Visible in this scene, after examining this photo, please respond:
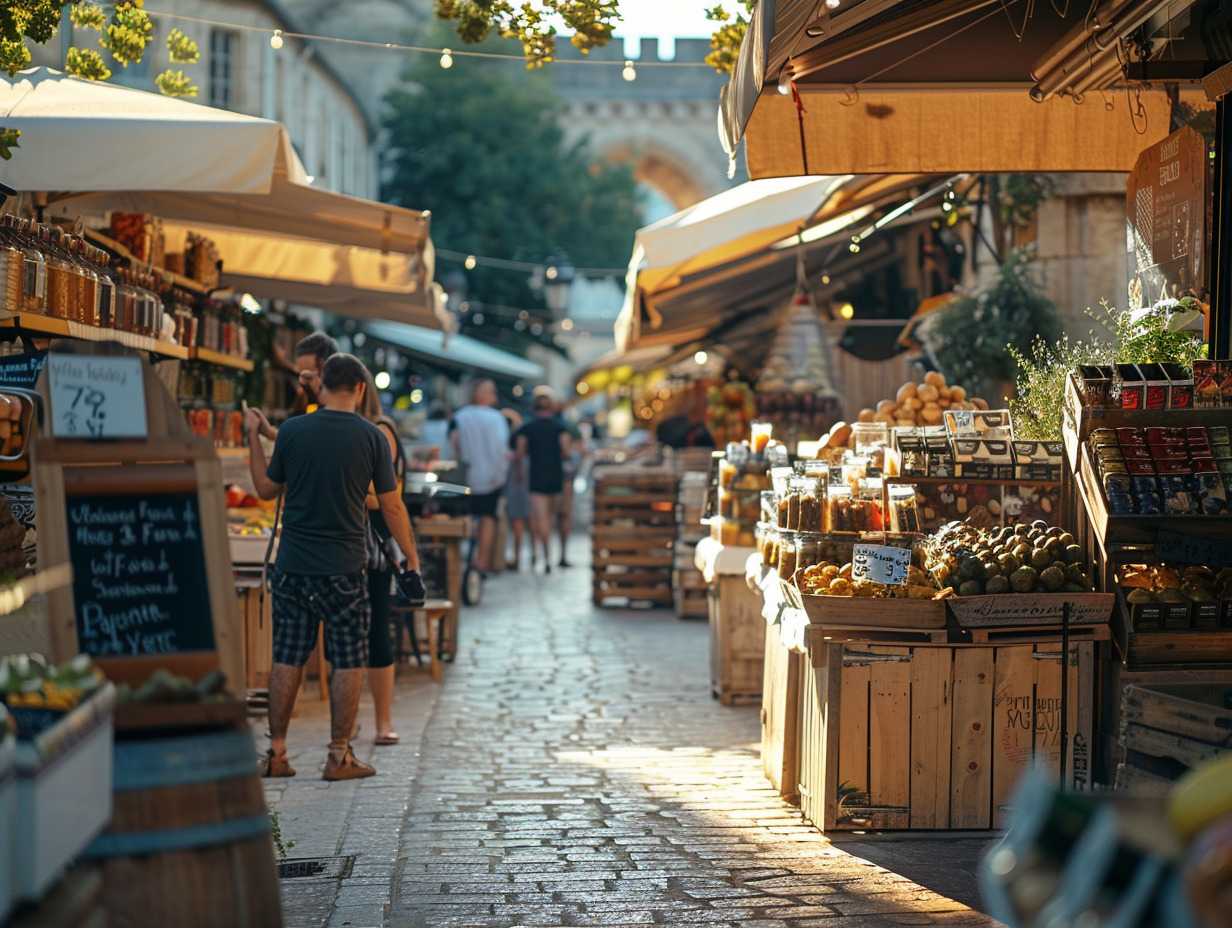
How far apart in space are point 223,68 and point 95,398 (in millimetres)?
19689

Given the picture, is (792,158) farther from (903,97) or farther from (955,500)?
(955,500)

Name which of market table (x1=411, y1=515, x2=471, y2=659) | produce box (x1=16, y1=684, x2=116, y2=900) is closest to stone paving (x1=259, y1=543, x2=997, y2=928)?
market table (x1=411, y1=515, x2=471, y2=659)

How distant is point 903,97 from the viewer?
6816 mm

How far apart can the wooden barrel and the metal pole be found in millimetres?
4404

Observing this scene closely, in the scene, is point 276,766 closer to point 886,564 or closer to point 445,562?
point 886,564

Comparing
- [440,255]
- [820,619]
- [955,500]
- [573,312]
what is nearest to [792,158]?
[955,500]

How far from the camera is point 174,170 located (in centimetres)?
619

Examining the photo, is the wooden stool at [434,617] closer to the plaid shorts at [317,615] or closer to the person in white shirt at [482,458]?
the plaid shorts at [317,615]

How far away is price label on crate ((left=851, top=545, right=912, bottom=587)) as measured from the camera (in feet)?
17.6

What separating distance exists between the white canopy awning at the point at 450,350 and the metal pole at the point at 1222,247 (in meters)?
16.5

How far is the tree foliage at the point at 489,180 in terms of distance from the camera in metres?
31.3

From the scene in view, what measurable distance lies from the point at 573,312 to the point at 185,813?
2212 inches

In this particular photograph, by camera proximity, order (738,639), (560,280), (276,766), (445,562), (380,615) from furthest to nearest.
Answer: (560,280), (445,562), (738,639), (380,615), (276,766)

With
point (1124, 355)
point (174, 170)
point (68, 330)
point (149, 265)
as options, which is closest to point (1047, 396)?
point (1124, 355)
